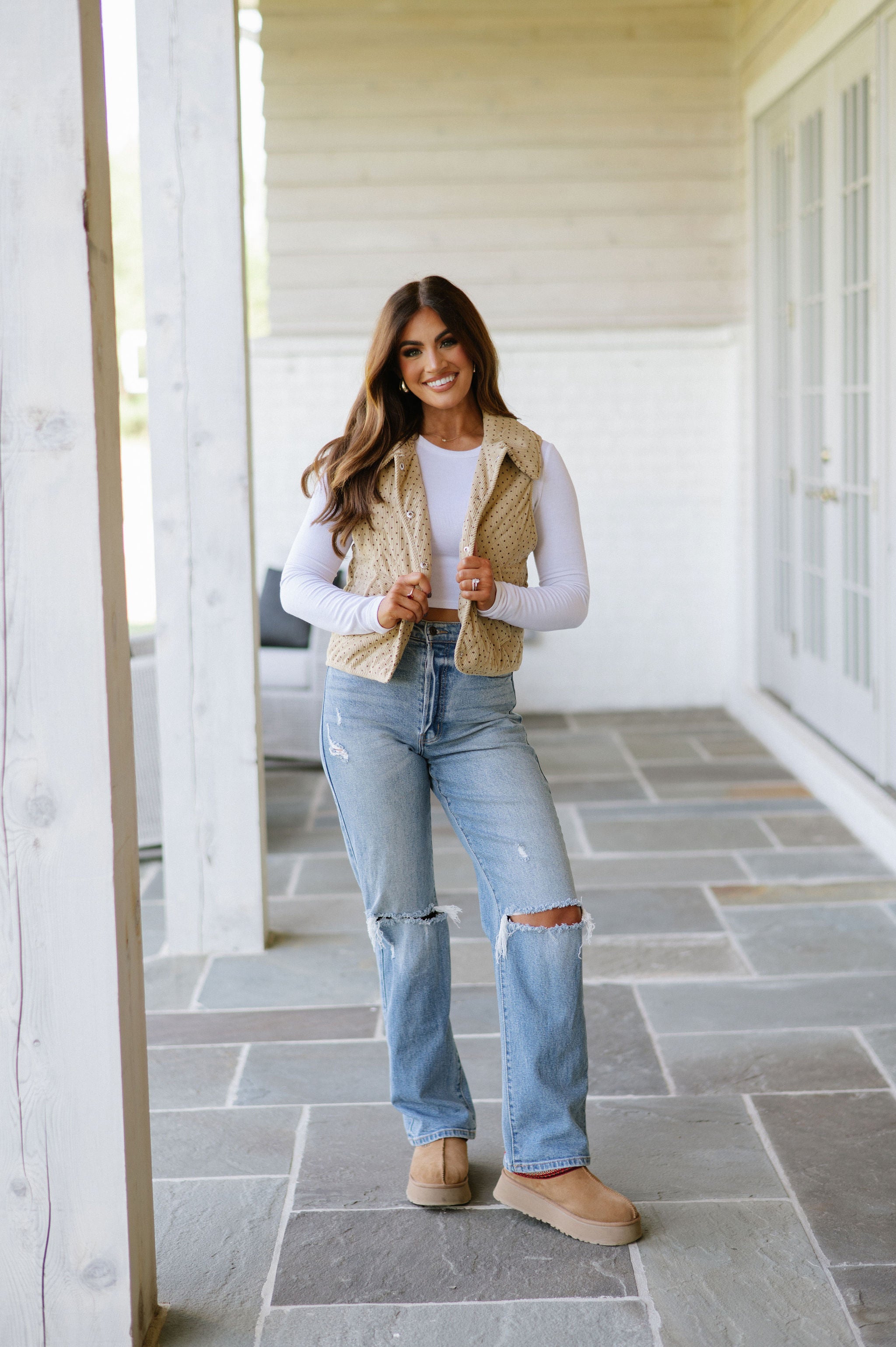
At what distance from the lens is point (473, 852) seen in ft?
7.41

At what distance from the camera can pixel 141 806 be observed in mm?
4516

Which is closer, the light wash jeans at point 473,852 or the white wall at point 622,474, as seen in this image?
the light wash jeans at point 473,852

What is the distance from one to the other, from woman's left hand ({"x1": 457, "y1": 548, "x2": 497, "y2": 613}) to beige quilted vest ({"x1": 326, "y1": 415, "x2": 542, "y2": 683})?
0.16 feet

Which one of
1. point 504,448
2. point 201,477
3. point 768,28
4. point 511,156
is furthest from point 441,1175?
point 511,156

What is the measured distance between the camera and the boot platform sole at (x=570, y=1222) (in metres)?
2.22

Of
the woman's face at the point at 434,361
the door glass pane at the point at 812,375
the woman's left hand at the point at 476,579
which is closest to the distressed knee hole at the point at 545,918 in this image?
the woman's left hand at the point at 476,579

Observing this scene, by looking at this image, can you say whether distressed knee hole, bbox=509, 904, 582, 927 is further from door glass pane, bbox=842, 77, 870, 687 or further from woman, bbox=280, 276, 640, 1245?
door glass pane, bbox=842, 77, 870, 687

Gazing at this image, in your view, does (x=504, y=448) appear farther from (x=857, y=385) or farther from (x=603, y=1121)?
(x=857, y=385)

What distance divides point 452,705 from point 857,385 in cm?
336

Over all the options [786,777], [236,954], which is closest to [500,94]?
[786,777]

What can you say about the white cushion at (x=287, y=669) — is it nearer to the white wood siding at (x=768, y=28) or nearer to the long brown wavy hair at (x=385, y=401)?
the white wood siding at (x=768, y=28)

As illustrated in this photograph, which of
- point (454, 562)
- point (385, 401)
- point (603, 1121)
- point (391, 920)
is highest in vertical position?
point (385, 401)

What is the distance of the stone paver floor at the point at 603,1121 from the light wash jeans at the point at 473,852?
0.25 metres

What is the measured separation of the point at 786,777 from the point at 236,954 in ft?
8.66
